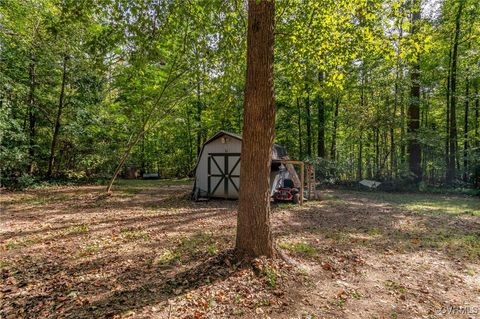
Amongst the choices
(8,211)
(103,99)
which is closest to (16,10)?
(103,99)

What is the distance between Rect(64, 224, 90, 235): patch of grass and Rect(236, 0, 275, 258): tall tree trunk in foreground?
13.4 feet

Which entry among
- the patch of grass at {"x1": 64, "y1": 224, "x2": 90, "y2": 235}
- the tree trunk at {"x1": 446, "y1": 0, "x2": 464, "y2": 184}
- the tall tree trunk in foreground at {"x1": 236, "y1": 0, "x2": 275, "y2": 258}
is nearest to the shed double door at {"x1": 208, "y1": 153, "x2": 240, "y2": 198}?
the patch of grass at {"x1": 64, "y1": 224, "x2": 90, "y2": 235}

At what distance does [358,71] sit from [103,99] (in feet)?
50.3

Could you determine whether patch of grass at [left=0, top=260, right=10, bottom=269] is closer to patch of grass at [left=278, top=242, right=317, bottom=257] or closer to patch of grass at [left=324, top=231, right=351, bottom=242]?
patch of grass at [left=278, top=242, right=317, bottom=257]

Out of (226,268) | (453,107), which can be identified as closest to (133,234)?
(226,268)

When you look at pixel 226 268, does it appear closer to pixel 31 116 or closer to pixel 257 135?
pixel 257 135

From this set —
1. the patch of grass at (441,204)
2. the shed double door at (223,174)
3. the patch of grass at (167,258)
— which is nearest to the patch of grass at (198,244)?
the patch of grass at (167,258)

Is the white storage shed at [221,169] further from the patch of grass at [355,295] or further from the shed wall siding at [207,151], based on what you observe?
the patch of grass at [355,295]

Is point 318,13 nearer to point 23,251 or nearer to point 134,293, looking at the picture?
point 134,293

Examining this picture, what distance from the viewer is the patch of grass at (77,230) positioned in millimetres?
5746

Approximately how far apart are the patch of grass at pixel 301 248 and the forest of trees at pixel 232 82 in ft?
9.69

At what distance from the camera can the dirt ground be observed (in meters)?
2.94

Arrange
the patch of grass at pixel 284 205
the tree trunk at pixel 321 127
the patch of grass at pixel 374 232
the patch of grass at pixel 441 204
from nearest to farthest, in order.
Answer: the patch of grass at pixel 374 232
the patch of grass at pixel 441 204
the patch of grass at pixel 284 205
the tree trunk at pixel 321 127

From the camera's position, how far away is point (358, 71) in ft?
50.7
